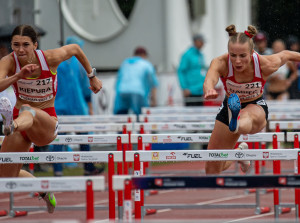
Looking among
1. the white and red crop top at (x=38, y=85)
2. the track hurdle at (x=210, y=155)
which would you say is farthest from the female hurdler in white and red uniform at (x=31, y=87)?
the track hurdle at (x=210, y=155)

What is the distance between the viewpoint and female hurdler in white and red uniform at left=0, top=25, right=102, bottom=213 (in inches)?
267

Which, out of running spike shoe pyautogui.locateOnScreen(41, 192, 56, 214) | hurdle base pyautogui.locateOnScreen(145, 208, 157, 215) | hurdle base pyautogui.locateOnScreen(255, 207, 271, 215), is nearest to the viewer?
running spike shoe pyautogui.locateOnScreen(41, 192, 56, 214)

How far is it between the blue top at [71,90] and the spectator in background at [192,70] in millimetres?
3343

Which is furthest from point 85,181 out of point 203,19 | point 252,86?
point 203,19

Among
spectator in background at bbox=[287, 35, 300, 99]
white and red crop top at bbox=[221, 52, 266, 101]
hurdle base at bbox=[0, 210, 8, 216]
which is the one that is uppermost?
spectator in background at bbox=[287, 35, 300, 99]

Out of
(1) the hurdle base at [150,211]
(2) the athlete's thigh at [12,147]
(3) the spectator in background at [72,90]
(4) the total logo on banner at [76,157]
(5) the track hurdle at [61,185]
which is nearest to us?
(5) the track hurdle at [61,185]

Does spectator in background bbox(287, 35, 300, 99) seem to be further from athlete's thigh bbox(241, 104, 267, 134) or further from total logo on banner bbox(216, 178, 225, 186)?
total logo on banner bbox(216, 178, 225, 186)

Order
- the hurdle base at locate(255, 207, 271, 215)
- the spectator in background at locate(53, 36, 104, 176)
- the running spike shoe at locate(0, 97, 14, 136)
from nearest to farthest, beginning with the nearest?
the running spike shoe at locate(0, 97, 14, 136), the hurdle base at locate(255, 207, 271, 215), the spectator in background at locate(53, 36, 104, 176)

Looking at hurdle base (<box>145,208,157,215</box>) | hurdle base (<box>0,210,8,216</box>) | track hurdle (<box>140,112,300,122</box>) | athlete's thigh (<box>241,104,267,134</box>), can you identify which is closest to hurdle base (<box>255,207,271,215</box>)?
hurdle base (<box>145,208,157,215</box>)

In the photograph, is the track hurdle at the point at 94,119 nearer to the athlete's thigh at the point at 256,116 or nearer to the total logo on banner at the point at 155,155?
the athlete's thigh at the point at 256,116

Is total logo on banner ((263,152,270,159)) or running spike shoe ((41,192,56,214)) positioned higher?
total logo on banner ((263,152,270,159))

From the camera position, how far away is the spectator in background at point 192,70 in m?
14.3

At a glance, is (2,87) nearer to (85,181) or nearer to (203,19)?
(85,181)

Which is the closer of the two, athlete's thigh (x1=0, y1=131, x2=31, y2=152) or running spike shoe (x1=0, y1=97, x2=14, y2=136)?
running spike shoe (x1=0, y1=97, x2=14, y2=136)
